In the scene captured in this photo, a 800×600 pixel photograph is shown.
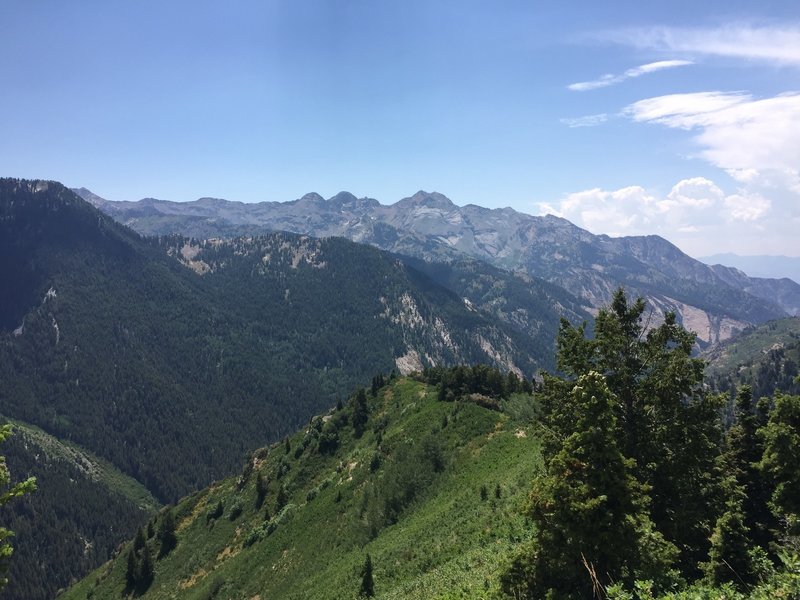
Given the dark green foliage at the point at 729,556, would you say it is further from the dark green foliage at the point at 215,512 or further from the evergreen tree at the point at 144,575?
the evergreen tree at the point at 144,575

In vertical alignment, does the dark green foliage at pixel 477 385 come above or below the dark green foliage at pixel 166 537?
above

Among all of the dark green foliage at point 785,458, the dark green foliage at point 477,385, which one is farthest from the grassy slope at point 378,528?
the dark green foliage at point 785,458

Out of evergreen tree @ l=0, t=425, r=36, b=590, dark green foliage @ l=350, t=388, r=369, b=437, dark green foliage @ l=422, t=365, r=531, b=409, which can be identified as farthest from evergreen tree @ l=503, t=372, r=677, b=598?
dark green foliage @ l=350, t=388, r=369, b=437

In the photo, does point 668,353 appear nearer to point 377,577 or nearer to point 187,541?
point 377,577

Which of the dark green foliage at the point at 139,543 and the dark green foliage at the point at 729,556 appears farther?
the dark green foliage at the point at 139,543

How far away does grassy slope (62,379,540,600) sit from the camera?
1666 inches

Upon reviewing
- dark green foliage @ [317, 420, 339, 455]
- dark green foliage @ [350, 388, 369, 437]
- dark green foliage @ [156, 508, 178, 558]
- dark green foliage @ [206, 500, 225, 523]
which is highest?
dark green foliage @ [350, 388, 369, 437]

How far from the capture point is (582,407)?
73.5ft

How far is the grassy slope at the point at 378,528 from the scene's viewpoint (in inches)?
1666

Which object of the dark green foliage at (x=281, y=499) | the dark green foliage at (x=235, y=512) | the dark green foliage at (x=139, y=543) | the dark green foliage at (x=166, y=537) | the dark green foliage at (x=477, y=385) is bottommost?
the dark green foliage at (x=139, y=543)

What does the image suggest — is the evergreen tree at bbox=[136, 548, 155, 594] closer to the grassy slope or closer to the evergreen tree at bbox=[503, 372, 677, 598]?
the grassy slope

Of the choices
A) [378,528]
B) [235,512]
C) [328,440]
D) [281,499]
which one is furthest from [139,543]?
[378,528]

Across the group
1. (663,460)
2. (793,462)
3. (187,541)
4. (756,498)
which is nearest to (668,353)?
(663,460)

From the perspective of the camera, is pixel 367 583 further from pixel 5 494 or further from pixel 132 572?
pixel 132 572
